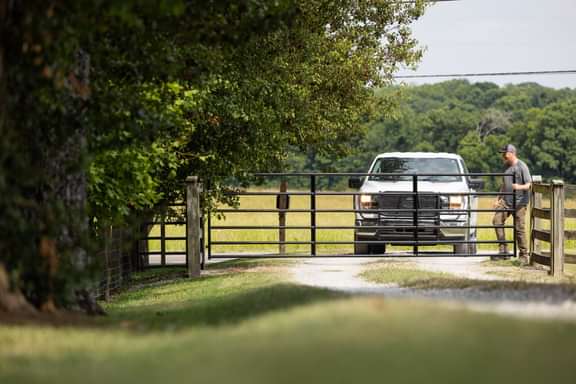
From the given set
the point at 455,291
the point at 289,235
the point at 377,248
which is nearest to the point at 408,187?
the point at 377,248

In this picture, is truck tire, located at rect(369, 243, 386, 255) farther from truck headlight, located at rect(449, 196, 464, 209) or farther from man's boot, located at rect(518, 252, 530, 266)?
man's boot, located at rect(518, 252, 530, 266)

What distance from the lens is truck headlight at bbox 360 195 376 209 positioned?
2286cm

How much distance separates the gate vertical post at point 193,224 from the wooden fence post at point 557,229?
5.94 meters

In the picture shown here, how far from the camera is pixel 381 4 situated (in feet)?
86.4

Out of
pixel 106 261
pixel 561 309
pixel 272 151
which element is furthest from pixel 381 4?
pixel 561 309

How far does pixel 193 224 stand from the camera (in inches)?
778

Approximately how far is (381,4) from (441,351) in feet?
64.4

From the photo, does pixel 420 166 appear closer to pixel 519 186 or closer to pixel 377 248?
pixel 377 248

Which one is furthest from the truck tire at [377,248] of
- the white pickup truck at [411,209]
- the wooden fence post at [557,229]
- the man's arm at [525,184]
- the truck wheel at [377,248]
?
the wooden fence post at [557,229]

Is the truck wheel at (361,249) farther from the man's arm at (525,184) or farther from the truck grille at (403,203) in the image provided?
the man's arm at (525,184)

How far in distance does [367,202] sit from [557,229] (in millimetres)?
4696

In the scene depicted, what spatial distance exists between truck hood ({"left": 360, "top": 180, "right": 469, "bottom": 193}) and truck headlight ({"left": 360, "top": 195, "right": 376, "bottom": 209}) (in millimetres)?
342

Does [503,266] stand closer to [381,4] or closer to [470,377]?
[381,4]

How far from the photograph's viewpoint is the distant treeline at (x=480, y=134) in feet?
331
